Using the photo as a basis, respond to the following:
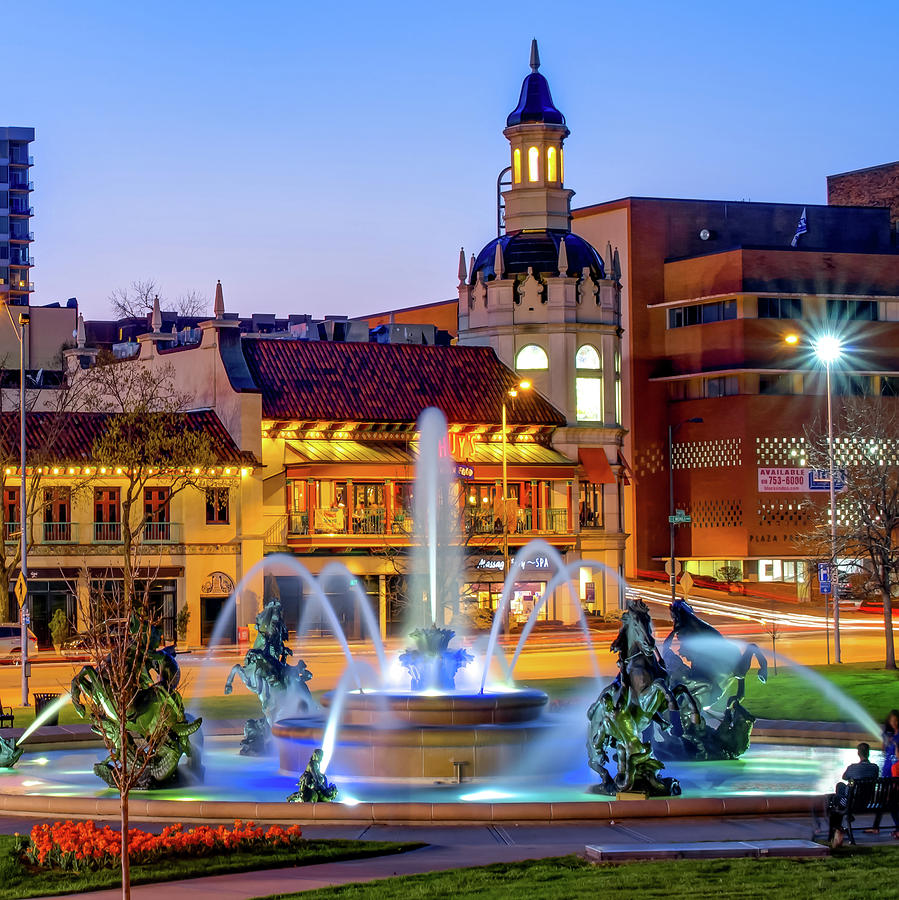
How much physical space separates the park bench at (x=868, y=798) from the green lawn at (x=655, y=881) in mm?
999

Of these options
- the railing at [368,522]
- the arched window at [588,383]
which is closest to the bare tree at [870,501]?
the arched window at [588,383]

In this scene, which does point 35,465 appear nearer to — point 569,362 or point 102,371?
point 102,371

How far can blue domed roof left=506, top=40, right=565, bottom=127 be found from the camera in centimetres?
8300

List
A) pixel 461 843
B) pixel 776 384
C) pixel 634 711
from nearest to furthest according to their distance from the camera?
pixel 461 843
pixel 634 711
pixel 776 384

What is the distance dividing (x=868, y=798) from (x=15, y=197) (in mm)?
167488

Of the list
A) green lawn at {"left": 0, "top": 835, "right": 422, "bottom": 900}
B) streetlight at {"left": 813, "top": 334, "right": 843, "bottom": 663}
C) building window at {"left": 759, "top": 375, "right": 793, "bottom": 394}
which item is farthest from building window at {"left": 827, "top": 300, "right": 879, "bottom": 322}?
green lawn at {"left": 0, "top": 835, "right": 422, "bottom": 900}

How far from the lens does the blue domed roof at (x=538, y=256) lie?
80.2 meters

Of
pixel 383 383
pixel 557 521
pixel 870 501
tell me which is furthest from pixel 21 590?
pixel 557 521

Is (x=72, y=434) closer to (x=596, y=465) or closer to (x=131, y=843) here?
(x=596, y=465)

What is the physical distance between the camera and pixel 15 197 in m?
179

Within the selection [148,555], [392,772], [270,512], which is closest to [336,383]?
[270,512]

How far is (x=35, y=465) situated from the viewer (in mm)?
65375

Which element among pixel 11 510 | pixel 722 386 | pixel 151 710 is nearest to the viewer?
pixel 151 710

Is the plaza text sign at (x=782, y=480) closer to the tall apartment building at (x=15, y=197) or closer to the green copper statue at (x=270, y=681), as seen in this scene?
the green copper statue at (x=270, y=681)
